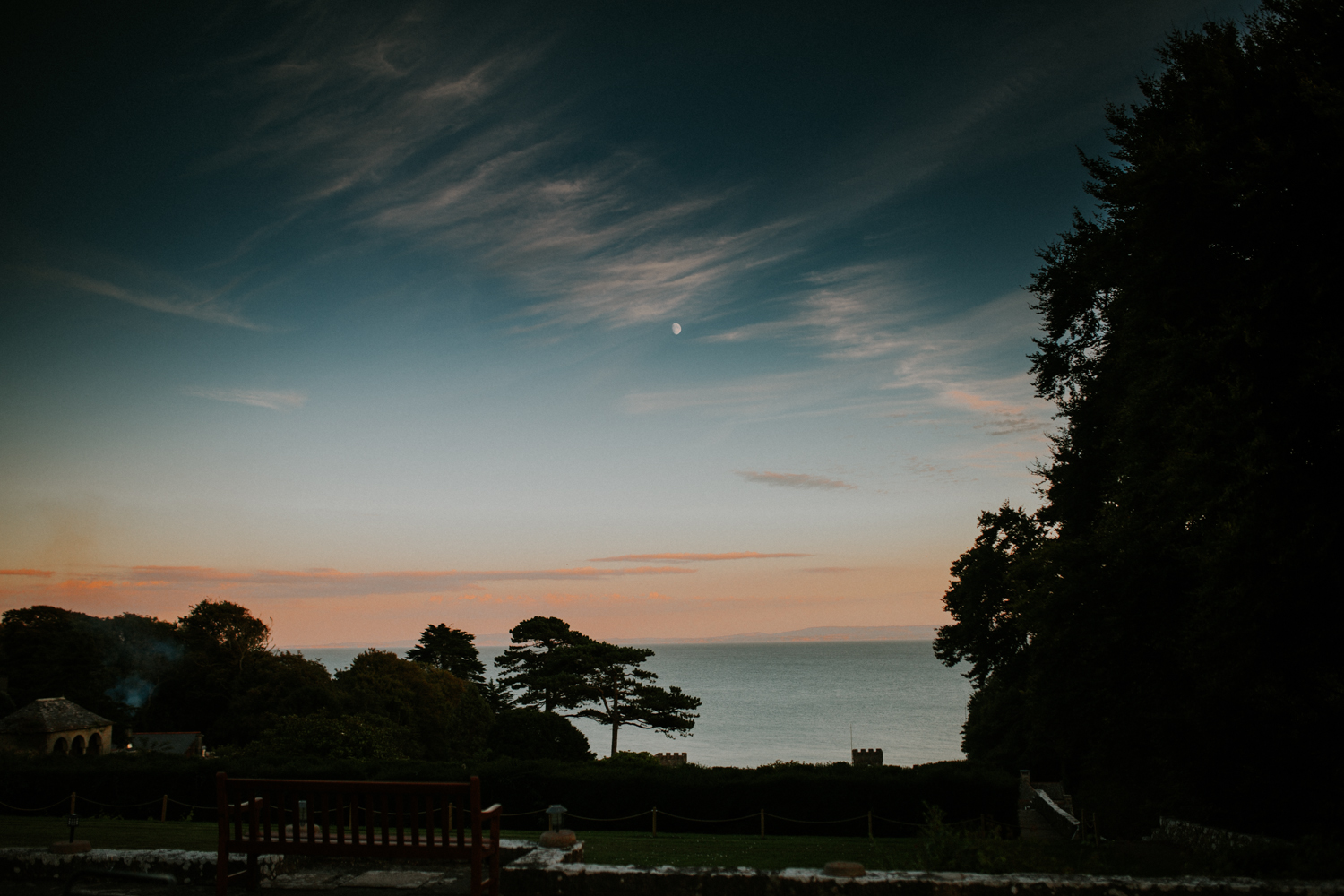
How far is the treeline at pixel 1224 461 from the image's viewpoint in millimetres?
10594

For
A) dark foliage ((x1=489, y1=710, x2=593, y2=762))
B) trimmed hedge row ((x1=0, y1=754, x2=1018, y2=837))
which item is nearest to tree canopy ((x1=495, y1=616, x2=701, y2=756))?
dark foliage ((x1=489, y1=710, x2=593, y2=762))

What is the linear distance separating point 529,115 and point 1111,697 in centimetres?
1790

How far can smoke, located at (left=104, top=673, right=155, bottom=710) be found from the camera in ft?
166

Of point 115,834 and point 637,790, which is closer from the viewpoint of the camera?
point 115,834

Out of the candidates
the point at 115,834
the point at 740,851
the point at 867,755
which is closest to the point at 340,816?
the point at 740,851

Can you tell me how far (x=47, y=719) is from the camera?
107 ft

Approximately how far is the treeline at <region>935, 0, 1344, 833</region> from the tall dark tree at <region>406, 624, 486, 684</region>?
49.0 metres

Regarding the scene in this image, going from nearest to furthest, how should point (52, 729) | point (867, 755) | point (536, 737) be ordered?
point (52, 729)
point (867, 755)
point (536, 737)

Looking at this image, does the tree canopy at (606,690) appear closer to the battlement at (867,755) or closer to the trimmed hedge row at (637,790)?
the battlement at (867,755)

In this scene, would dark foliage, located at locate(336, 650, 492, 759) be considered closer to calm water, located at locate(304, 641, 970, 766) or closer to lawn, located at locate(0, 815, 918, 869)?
lawn, located at locate(0, 815, 918, 869)

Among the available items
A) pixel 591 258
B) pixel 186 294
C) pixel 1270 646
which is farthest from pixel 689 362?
pixel 1270 646

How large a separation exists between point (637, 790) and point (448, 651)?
145 ft

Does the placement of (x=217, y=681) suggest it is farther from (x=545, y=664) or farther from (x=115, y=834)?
(x=115, y=834)

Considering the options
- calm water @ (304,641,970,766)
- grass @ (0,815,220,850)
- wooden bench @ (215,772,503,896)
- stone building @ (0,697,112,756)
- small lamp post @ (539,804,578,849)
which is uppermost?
wooden bench @ (215,772,503,896)
